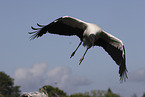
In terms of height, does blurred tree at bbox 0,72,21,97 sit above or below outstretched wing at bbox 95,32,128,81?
above

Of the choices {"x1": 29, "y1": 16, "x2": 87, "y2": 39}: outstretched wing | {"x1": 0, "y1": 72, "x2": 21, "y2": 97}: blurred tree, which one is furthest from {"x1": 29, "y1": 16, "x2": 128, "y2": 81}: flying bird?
{"x1": 0, "y1": 72, "x2": 21, "y2": 97}: blurred tree

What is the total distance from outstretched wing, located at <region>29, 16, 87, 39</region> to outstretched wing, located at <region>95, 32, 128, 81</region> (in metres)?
1.13

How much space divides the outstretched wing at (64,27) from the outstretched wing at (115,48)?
1.13 meters

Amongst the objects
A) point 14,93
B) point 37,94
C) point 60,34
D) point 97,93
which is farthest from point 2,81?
point 37,94

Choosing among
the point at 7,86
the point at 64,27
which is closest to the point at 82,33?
the point at 64,27

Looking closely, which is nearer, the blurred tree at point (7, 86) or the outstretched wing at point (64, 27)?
the outstretched wing at point (64, 27)

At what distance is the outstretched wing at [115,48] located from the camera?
42.3ft

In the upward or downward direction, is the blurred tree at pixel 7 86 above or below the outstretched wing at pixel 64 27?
above

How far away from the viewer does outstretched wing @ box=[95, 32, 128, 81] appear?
1289 centimetres

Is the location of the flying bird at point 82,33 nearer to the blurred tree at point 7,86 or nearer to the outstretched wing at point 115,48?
the outstretched wing at point 115,48

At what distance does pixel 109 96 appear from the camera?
9169cm

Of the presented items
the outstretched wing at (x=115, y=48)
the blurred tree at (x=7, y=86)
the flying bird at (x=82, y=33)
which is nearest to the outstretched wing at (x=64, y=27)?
the flying bird at (x=82, y=33)

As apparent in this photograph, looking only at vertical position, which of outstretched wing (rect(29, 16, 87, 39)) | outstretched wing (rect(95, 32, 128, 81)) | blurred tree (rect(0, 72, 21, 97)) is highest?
blurred tree (rect(0, 72, 21, 97))

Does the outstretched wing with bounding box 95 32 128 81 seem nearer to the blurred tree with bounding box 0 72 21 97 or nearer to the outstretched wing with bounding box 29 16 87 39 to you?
the outstretched wing with bounding box 29 16 87 39
